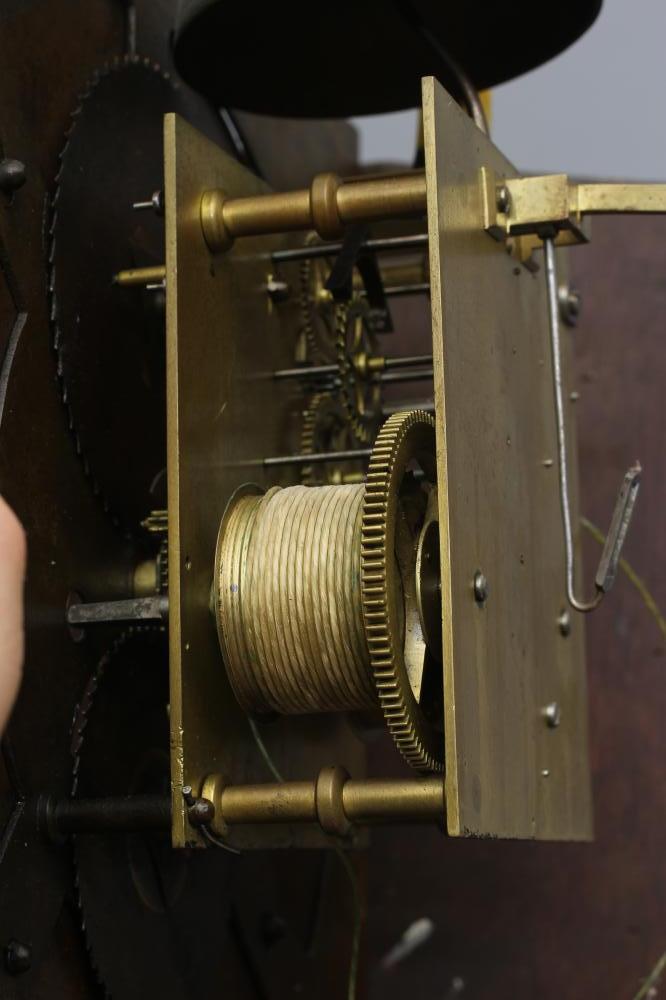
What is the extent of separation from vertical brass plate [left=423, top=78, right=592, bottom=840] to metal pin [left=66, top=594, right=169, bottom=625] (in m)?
0.28

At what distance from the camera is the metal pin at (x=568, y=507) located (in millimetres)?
1368

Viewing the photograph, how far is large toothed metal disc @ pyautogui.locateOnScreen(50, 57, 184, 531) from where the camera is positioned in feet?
4.62

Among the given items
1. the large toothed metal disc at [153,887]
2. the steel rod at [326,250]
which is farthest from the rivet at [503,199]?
the large toothed metal disc at [153,887]

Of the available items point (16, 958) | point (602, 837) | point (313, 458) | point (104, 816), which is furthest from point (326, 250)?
point (602, 837)

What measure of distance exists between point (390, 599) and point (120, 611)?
0.29 metres

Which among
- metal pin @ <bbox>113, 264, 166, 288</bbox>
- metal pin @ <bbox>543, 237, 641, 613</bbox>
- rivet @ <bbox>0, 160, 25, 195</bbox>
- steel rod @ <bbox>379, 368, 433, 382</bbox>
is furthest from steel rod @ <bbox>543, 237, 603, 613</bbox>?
rivet @ <bbox>0, 160, 25, 195</bbox>

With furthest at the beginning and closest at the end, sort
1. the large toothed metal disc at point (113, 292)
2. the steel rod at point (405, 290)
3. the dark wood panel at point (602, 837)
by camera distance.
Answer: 1. the dark wood panel at point (602, 837)
2. the steel rod at point (405, 290)
3. the large toothed metal disc at point (113, 292)

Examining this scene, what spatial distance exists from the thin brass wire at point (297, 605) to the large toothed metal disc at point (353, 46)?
0.53 metres

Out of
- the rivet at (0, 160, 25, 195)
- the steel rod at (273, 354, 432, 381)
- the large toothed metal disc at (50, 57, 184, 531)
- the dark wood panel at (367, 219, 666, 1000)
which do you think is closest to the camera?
the rivet at (0, 160, 25, 195)

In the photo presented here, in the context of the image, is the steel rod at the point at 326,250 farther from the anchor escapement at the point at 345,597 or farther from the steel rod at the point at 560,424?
the anchor escapement at the point at 345,597

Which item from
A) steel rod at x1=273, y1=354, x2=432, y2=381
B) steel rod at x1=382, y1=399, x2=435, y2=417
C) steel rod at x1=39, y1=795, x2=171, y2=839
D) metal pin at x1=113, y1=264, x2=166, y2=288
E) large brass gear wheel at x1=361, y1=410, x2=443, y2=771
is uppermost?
metal pin at x1=113, y1=264, x2=166, y2=288

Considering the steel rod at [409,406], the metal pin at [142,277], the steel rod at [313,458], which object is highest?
the metal pin at [142,277]

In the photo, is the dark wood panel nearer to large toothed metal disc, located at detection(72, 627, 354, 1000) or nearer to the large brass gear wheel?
large toothed metal disc, located at detection(72, 627, 354, 1000)

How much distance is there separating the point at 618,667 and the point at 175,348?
3.06ft
